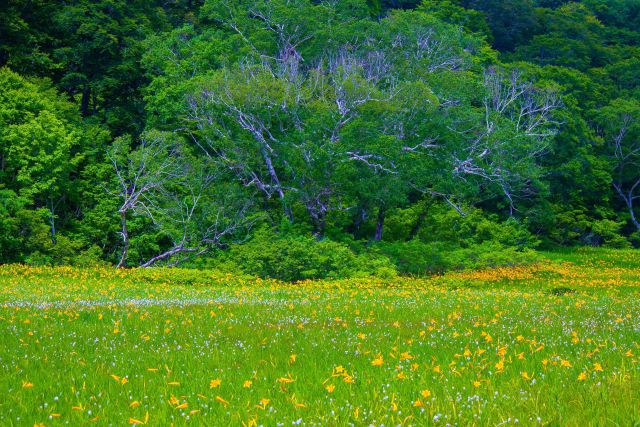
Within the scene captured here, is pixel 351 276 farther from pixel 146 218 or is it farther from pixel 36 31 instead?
pixel 36 31

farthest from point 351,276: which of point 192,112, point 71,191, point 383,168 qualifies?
point 71,191

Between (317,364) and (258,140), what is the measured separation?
22.5m

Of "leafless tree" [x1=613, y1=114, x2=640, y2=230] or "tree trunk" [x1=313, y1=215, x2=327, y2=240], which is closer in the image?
"tree trunk" [x1=313, y1=215, x2=327, y2=240]

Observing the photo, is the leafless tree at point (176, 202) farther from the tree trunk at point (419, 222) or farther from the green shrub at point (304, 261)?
the tree trunk at point (419, 222)

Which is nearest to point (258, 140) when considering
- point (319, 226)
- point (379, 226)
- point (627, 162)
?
point (319, 226)

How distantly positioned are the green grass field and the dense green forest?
13.6 meters

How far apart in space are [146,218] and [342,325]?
21979 mm

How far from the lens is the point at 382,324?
9.00m

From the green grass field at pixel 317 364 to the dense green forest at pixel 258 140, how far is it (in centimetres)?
1356

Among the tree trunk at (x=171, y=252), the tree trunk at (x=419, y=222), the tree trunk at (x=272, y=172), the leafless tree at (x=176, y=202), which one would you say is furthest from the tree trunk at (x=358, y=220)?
the tree trunk at (x=171, y=252)

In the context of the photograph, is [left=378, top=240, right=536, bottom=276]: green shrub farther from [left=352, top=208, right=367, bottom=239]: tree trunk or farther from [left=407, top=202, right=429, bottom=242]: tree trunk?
[left=407, top=202, right=429, bottom=242]: tree trunk

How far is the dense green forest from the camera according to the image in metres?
26.0

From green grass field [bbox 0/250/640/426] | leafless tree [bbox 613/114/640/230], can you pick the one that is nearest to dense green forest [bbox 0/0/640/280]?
leafless tree [bbox 613/114/640/230]

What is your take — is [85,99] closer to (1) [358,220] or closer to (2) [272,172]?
(2) [272,172]
